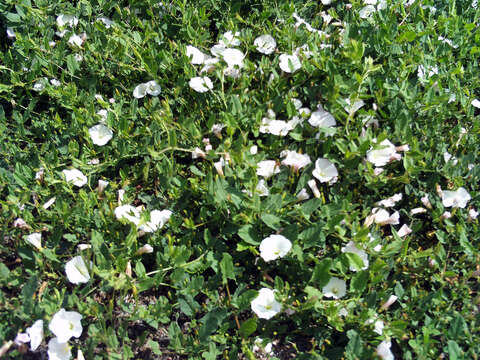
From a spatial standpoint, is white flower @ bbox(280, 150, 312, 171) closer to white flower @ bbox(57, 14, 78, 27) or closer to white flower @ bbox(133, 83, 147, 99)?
white flower @ bbox(133, 83, 147, 99)

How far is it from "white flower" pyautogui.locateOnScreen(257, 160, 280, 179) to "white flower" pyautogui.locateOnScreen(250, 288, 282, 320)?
554mm

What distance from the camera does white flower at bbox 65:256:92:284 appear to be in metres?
1.86

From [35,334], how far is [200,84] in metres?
1.42

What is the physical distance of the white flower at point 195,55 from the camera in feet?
8.36

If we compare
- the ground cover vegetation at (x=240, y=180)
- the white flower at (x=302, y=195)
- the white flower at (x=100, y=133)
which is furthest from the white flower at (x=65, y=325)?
the white flower at (x=302, y=195)

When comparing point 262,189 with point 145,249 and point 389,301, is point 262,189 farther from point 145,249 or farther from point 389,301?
point 389,301

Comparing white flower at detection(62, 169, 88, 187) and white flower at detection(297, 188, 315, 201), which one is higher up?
white flower at detection(297, 188, 315, 201)

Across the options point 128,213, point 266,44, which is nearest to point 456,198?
point 266,44

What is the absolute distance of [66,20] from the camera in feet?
9.17

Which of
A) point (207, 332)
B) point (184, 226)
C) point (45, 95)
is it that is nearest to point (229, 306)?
point (207, 332)

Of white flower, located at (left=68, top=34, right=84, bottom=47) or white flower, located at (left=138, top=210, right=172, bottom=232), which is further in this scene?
white flower, located at (left=68, top=34, right=84, bottom=47)

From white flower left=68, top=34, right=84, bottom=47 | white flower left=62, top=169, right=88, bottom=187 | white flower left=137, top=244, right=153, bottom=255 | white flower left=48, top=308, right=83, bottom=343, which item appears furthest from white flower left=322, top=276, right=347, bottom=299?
white flower left=68, top=34, right=84, bottom=47

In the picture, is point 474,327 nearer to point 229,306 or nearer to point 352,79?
point 229,306

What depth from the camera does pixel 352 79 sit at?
2.31m
